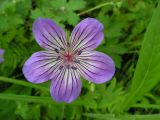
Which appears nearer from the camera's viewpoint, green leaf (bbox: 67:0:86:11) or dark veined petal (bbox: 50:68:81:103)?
dark veined petal (bbox: 50:68:81:103)

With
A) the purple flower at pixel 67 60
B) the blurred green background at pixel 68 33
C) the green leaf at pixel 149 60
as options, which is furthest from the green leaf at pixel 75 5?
the green leaf at pixel 149 60

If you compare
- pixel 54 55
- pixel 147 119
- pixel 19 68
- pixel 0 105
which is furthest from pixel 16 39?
pixel 147 119

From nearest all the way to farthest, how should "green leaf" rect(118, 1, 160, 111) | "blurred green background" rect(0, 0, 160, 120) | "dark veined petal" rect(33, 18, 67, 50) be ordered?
"green leaf" rect(118, 1, 160, 111), "dark veined petal" rect(33, 18, 67, 50), "blurred green background" rect(0, 0, 160, 120)

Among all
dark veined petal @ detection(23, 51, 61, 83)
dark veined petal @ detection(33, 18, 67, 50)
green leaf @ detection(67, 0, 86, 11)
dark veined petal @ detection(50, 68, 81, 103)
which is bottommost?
dark veined petal @ detection(50, 68, 81, 103)

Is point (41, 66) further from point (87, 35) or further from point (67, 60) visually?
point (87, 35)

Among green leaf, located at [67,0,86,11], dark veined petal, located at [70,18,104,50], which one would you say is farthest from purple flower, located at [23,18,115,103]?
green leaf, located at [67,0,86,11]

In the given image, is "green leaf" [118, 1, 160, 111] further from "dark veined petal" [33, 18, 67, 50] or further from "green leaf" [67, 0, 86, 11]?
"green leaf" [67, 0, 86, 11]

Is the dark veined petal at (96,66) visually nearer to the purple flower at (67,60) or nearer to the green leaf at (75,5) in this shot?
the purple flower at (67,60)
